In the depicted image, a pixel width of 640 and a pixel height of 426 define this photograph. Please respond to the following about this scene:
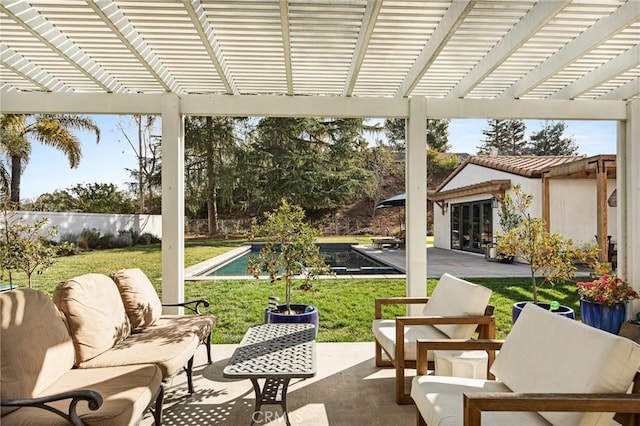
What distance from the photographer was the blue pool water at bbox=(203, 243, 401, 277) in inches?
436

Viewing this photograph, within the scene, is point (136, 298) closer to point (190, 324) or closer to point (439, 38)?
point (190, 324)

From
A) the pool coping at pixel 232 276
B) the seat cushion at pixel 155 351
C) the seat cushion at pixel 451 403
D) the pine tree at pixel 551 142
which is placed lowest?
the pool coping at pixel 232 276

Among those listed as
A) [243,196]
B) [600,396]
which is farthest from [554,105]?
[243,196]

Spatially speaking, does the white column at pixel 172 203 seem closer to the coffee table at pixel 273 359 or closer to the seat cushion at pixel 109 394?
the coffee table at pixel 273 359

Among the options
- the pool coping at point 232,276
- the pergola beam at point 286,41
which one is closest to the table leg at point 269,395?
the pergola beam at point 286,41

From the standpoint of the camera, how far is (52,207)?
46.1ft

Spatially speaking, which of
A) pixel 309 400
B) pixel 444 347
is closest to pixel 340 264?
pixel 309 400

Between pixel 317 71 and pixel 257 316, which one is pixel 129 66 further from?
pixel 257 316

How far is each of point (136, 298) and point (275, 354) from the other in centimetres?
147

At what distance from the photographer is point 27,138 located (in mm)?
13234

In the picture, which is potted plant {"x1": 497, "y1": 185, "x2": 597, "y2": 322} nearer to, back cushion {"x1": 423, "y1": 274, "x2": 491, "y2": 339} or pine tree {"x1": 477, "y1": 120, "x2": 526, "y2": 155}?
back cushion {"x1": 423, "y1": 274, "x2": 491, "y2": 339}

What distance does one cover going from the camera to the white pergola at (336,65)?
3.24 m

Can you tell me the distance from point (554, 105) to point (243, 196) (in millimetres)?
15427

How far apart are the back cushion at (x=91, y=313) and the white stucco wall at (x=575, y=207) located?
1104 cm
